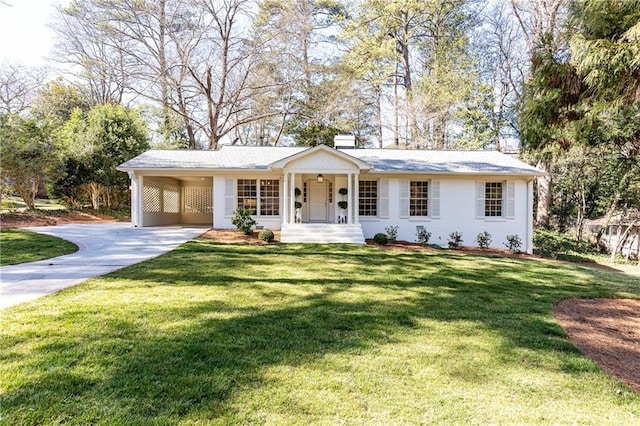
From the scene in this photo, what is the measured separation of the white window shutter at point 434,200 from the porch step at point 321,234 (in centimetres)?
318

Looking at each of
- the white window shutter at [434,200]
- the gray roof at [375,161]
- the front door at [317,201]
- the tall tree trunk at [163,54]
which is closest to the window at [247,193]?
the gray roof at [375,161]

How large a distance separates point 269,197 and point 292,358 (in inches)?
447

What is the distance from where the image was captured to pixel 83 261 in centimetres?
699

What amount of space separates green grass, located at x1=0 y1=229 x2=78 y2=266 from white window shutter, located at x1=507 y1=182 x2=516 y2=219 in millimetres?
14348

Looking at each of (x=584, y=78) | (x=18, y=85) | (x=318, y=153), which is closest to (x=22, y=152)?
(x=318, y=153)

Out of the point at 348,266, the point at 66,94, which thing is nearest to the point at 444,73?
the point at 348,266

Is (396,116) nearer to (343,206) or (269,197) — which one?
(343,206)

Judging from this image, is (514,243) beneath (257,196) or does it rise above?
beneath

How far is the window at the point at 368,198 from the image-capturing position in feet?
44.9

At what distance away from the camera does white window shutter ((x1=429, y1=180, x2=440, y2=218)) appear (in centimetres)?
1334

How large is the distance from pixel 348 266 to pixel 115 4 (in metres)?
20.0

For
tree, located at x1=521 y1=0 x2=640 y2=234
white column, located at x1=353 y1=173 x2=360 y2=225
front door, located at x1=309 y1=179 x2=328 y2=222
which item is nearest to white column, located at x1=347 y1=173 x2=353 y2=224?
white column, located at x1=353 y1=173 x2=360 y2=225

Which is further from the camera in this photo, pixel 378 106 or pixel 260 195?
Answer: pixel 378 106

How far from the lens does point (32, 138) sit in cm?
1430
